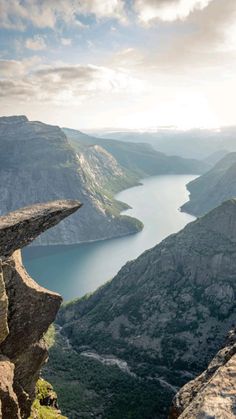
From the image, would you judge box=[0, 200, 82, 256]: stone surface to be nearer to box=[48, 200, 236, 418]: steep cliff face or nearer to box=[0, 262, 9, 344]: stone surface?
box=[0, 262, 9, 344]: stone surface

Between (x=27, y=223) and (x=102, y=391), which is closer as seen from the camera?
(x=27, y=223)

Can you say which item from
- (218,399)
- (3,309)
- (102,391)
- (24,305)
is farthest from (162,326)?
(218,399)

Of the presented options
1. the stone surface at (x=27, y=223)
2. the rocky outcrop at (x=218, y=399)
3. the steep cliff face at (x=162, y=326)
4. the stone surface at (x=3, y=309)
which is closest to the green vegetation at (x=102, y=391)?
the steep cliff face at (x=162, y=326)

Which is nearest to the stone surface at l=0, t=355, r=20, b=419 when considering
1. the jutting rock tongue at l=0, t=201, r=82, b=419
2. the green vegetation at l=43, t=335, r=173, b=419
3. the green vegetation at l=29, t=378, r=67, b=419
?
the jutting rock tongue at l=0, t=201, r=82, b=419

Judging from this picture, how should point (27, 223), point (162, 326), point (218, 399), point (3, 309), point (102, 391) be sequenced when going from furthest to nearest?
1. point (162, 326)
2. point (102, 391)
3. point (27, 223)
4. point (3, 309)
5. point (218, 399)

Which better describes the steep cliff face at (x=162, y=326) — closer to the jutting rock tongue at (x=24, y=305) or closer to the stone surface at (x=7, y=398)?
the jutting rock tongue at (x=24, y=305)

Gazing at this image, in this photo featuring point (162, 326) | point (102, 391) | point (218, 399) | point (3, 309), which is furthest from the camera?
point (162, 326)

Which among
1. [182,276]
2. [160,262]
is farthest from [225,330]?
[160,262]

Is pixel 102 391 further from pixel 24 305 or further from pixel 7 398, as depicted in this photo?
pixel 7 398
